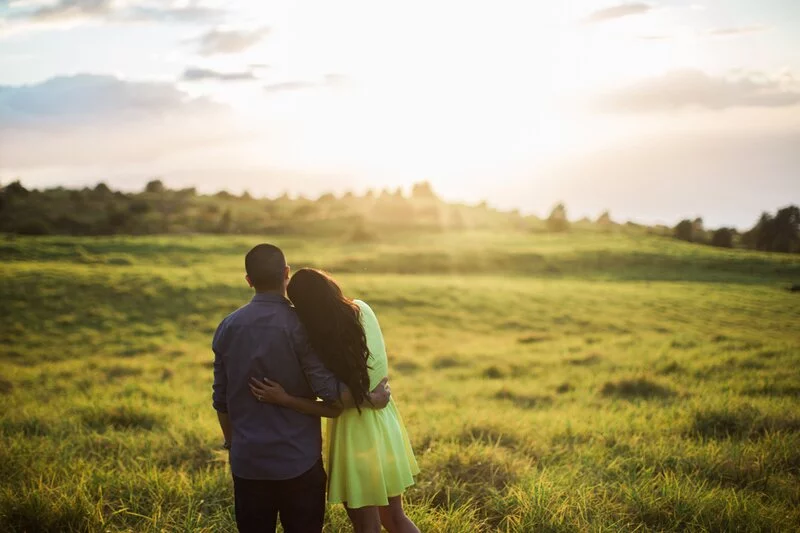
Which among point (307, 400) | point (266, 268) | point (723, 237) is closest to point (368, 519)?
point (307, 400)

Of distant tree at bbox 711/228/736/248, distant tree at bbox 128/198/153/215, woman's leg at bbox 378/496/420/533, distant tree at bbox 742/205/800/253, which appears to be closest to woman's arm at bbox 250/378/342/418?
woman's leg at bbox 378/496/420/533

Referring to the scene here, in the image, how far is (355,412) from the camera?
12.5ft

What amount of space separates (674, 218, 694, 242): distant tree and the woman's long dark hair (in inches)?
2912

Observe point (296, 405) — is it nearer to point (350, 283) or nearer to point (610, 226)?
point (350, 283)

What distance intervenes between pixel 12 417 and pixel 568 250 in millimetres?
51890

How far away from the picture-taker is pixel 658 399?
1124 centimetres

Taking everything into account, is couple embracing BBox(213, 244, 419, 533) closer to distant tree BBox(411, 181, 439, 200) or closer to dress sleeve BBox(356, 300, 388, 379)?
dress sleeve BBox(356, 300, 388, 379)

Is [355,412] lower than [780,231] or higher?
lower

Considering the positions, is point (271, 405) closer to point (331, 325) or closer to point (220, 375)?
point (220, 375)

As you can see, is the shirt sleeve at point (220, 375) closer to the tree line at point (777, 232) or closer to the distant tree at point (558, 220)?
the tree line at point (777, 232)

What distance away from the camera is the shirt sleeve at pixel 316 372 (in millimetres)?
3490

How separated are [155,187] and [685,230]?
9692cm

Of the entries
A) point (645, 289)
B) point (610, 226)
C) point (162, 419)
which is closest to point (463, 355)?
point (162, 419)

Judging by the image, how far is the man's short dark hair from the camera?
11.6 ft
